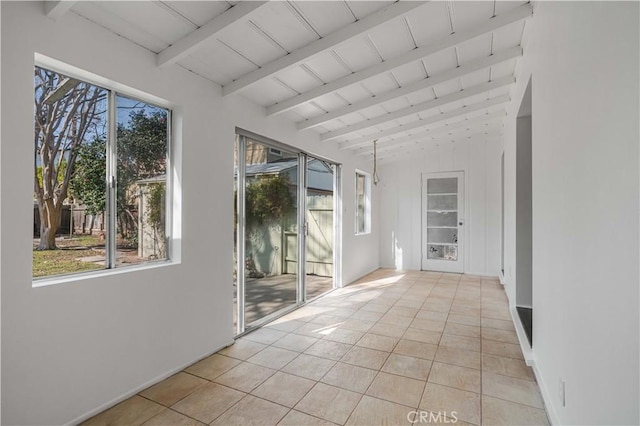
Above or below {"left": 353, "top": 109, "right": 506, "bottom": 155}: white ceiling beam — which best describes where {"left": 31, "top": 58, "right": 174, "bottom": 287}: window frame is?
below

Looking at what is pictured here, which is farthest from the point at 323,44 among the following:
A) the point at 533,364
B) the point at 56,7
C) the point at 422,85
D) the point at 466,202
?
the point at 466,202

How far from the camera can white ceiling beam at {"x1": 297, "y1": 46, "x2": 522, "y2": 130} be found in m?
2.90

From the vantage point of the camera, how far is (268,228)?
3.69 meters

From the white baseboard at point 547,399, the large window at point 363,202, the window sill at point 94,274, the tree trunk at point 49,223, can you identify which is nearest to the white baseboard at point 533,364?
the white baseboard at point 547,399

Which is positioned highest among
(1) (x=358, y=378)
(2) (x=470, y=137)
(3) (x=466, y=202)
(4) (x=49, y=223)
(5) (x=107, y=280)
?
(2) (x=470, y=137)

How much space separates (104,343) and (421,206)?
19.7 feet

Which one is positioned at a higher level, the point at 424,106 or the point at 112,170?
the point at 424,106

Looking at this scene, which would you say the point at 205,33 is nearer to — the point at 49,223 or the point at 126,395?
the point at 49,223

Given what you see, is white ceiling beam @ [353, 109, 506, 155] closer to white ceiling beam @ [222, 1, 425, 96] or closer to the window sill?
white ceiling beam @ [222, 1, 425, 96]

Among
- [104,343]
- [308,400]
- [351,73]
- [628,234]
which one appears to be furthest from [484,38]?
[104,343]

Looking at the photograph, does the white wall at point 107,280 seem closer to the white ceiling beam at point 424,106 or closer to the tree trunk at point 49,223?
the tree trunk at point 49,223

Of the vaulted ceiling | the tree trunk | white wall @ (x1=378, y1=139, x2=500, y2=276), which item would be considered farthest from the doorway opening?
the tree trunk

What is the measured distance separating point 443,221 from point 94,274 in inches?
239

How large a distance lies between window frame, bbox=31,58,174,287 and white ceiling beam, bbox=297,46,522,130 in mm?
1817
